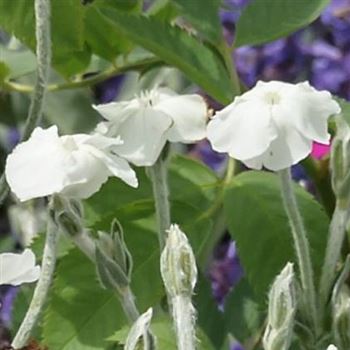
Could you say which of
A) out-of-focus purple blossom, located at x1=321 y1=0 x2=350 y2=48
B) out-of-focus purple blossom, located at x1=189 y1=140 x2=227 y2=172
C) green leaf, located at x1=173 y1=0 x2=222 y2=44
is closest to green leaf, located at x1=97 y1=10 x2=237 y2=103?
green leaf, located at x1=173 y1=0 x2=222 y2=44

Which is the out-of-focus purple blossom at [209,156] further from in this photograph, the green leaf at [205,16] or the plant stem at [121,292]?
the plant stem at [121,292]

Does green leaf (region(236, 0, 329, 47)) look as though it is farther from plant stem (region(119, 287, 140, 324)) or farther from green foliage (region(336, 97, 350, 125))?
plant stem (region(119, 287, 140, 324))

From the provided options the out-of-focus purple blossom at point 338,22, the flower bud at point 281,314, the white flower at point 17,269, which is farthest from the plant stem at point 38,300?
the out-of-focus purple blossom at point 338,22

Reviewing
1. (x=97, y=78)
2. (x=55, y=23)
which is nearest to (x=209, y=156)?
(x=97, y=78)

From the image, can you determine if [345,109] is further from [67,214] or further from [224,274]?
[224,274]

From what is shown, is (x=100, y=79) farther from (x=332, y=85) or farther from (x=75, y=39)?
(x=332, y=85)

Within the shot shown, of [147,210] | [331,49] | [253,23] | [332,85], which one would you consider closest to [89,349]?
[147,210]
